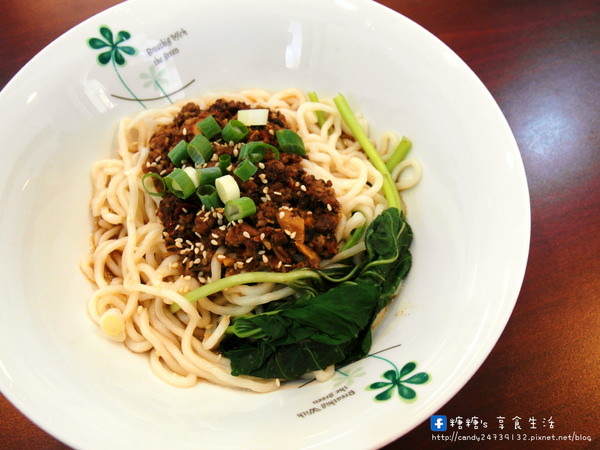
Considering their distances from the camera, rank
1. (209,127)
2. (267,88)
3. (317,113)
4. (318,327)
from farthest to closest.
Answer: (267,88) < (317,113) < (209,127) < (318,327)

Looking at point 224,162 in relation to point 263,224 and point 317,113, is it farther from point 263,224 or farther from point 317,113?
point 317,113

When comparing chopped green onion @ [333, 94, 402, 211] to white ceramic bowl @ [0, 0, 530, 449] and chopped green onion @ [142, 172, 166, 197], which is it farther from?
chopped green onion @ [142, 172, 166, 197]

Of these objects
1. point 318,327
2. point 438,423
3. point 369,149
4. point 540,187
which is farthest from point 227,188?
point 540,187

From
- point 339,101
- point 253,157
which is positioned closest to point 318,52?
point 339,101

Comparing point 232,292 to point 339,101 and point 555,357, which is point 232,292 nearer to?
point 339,101

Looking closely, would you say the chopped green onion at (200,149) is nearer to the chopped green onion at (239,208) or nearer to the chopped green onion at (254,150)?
the chopped green onion at (254,150)

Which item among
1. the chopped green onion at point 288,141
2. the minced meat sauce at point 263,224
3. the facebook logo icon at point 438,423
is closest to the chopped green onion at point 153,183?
the minced meat sauce at point 263,224
